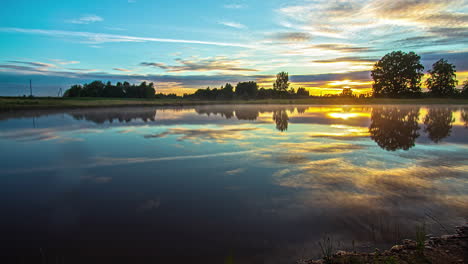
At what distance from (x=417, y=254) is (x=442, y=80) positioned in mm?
95317

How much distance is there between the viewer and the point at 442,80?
251ft

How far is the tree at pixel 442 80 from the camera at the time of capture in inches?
2980

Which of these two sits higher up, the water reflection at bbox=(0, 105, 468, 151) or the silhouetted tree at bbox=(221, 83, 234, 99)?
the silhouetted tree at bbox=(221, 83, 234, 99)

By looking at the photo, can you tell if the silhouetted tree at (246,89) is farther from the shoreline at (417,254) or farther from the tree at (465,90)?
the shoreline at (417,254)

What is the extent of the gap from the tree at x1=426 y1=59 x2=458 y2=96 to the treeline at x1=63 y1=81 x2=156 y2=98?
107 meters

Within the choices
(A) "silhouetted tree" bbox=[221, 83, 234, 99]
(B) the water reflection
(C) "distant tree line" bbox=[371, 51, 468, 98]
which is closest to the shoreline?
(B) the water reflection

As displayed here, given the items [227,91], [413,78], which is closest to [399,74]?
[413,78]

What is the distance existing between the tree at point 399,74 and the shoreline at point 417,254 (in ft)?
287

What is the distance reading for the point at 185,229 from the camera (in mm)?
4793

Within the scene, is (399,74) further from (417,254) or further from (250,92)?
(417,254)

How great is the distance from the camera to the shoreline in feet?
11.6

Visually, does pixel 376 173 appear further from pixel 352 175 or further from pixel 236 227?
pixel 236 227

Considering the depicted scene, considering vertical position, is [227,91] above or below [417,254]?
above

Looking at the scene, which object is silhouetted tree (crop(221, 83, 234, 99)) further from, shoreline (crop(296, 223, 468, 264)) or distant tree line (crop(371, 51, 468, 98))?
shoreline (crop(296, 223, 468, 264))
